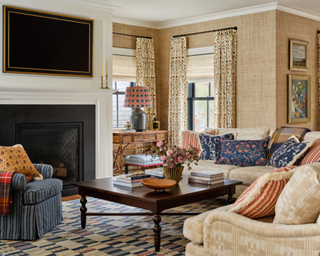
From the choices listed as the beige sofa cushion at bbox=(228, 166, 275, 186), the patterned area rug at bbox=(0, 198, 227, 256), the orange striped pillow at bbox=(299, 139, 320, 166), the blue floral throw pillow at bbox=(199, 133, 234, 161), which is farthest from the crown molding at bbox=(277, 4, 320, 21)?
the patterned area rug at bbox=(0, 198, 227, 256)

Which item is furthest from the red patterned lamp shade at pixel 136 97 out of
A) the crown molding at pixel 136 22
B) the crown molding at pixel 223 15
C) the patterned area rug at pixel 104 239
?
the patterned area rug at pixel 104 239

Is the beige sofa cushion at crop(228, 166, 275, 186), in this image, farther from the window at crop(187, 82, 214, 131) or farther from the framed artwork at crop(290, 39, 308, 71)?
the window at crop(187, 82, 214, 131)

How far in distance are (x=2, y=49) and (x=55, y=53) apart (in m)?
0.72

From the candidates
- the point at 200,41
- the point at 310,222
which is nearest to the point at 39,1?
the point at 200,41

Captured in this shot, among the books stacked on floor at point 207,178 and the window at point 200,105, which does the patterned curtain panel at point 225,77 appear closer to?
the window at point 200,105

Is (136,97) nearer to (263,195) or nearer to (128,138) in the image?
(128,138)

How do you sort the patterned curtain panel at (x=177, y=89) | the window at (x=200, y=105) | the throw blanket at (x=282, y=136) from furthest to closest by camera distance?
1. the window at (x=200, y=105)
2. the patterned curtain panel at (x=177, y=89)
3. the throw blanket at (x=282, y=136)

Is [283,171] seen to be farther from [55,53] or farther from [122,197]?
[55,53]

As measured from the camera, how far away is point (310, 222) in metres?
2.17

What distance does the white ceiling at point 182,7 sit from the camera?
6098mm

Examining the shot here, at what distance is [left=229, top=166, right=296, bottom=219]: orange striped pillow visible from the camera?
2320 millimetres

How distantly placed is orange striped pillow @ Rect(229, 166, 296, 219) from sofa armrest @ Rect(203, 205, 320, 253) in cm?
7

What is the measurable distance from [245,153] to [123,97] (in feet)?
11.0

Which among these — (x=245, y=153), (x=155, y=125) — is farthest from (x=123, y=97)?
(x=245, y=153)
